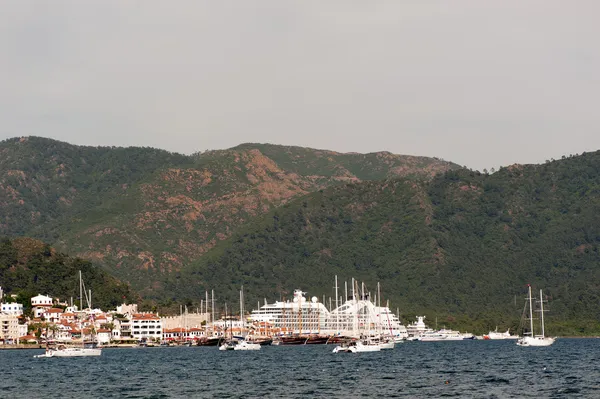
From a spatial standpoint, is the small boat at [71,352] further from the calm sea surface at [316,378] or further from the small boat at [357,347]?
the small boat at [357,347]

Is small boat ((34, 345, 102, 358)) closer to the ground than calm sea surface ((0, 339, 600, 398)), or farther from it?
farther from it

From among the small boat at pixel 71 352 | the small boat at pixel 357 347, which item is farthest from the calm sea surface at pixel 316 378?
the small boat at pixel 71 352

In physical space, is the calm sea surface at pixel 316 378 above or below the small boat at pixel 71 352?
below

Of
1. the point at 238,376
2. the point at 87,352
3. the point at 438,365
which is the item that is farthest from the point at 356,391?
the point at 87,352

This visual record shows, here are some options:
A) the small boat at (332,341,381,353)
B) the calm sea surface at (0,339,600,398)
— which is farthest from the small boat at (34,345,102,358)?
the small boat at (332,341,381,353)

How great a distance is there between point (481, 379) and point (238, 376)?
29.1 m

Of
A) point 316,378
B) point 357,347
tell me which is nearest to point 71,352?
point 357,347

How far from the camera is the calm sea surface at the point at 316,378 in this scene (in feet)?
312

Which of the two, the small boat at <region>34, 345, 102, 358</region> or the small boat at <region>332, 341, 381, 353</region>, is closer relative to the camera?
the small boat at <region>332, 341, 381, 353</region>

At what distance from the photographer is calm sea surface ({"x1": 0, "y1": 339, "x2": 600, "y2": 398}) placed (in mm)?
95062

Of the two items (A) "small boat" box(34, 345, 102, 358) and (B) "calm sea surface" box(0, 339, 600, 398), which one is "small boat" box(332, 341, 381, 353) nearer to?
(B) "calm sea surface" box(0, 339, 600, 398)

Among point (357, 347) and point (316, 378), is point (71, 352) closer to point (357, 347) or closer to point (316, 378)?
point (357, 347)

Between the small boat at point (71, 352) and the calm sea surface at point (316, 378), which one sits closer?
the calm sea surface at point (316, 378)

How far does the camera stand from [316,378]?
114438 millimetres
